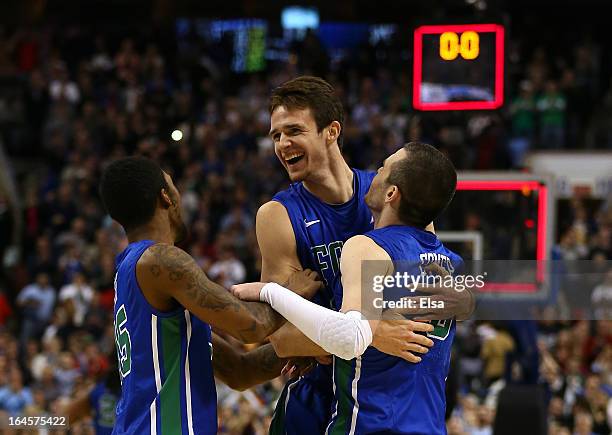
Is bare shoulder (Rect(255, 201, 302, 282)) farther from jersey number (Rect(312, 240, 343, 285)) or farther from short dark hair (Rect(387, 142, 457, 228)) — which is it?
short dark hair (Rect(387, 142, 457, 228))

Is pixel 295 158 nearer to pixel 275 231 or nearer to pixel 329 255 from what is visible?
pixel 275 231

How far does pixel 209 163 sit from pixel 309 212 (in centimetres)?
1151

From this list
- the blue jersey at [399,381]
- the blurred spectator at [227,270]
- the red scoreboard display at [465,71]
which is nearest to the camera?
the blue jersey at [399,381]

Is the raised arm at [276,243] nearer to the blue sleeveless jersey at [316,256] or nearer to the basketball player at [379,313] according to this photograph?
the blue sleeveless jersey at [316,256]

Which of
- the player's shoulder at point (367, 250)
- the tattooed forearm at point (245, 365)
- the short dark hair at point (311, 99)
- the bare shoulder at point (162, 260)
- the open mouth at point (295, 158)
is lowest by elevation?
the tattooed forearm at point (245, 365)

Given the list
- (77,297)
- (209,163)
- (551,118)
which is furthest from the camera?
(551,118)

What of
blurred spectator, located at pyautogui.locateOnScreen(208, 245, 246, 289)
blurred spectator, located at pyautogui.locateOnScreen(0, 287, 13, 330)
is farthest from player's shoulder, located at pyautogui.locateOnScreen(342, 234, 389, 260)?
blurred spectator, located at pyautogui.locateOnScreen(0, 287, 13, 330)

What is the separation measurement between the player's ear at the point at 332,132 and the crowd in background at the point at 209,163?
4.03 m

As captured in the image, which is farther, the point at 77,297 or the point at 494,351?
the point at 77,297

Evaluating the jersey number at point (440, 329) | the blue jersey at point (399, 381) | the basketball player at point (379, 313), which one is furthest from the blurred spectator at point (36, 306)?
the jersey number at point (440, 329)

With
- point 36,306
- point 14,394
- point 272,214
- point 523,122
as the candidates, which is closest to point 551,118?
point 523,122

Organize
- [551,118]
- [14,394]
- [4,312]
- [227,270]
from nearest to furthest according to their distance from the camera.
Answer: [14,394] < [227,270] < [4,312] < [551,118]

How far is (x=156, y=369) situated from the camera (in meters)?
4.76

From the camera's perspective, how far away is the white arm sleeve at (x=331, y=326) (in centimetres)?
441
